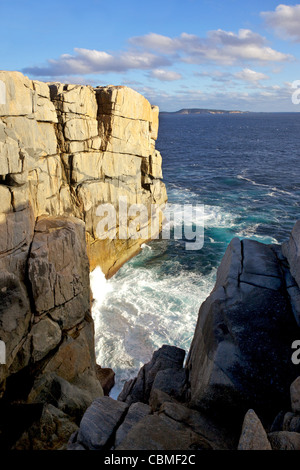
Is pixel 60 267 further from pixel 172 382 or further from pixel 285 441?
pixel 285 441

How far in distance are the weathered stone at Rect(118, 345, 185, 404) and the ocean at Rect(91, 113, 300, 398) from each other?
169 inches

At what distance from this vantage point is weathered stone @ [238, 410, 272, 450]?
19.2ft

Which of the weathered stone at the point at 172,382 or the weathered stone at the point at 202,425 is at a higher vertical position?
the weathered stone at the point at 202,425

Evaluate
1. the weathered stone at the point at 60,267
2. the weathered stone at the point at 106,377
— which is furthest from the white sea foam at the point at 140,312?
the weathered stone at the point at 60,267

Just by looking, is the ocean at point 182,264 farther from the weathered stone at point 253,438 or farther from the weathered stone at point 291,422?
the weathered stone at point 253,438

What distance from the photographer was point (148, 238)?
3459 centimetres

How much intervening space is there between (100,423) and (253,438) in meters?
3.71

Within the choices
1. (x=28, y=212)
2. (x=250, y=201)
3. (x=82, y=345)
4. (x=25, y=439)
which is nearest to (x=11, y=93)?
(x=28, y=212)

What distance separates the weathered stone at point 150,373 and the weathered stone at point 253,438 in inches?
252

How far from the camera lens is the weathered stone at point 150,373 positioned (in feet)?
41.2

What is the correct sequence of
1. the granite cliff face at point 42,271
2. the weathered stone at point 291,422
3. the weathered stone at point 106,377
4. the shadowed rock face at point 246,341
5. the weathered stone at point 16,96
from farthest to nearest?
the weathered stone at point 106,377, the weathered stone at point 16,96, the granite cliff face at point 42,271, the shadowed rock face at point 246,341, the weathered stone at point 291,422

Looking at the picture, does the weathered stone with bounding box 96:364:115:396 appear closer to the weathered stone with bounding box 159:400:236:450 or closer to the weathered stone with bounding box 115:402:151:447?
the weathered stone with bounding box 115:402:151:447

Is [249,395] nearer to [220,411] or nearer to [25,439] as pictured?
[220,411]
